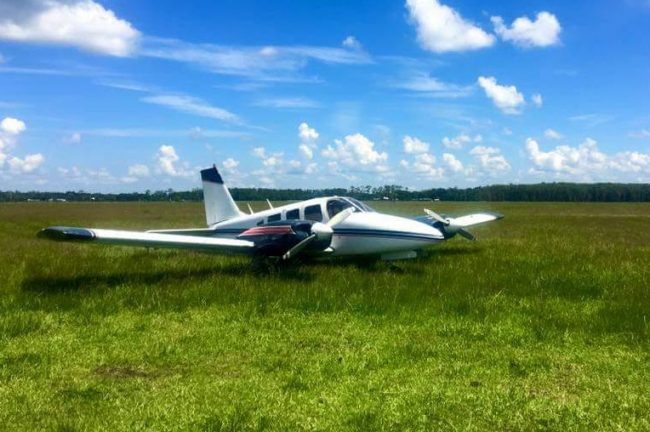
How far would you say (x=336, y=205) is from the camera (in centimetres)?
1509

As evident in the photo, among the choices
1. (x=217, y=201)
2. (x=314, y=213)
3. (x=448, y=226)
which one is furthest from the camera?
(x=217, y=201)

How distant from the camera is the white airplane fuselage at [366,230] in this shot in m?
13.6

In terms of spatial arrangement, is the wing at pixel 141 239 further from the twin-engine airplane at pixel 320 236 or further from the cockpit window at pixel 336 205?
the cockpit window at pixel 336 205

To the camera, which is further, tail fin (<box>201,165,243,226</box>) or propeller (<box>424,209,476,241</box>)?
tail fin (<box>201,165,243,226</box>)

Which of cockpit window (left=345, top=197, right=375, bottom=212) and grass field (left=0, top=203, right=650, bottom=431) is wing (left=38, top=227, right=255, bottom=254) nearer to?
grass field (left=0, top=203, right=650, bottom=431)

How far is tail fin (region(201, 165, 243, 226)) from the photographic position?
18641 millimetres

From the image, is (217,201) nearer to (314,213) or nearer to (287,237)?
(314,213)

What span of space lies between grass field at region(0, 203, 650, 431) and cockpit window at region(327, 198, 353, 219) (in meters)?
2.23

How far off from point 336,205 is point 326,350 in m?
8.12

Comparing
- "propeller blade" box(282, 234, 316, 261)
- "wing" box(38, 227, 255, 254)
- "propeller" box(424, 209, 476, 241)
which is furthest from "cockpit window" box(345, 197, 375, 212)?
"wing" box(38, 227, 255, 254)

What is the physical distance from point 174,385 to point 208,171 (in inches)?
544

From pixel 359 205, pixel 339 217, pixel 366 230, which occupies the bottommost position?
pixel 366 230

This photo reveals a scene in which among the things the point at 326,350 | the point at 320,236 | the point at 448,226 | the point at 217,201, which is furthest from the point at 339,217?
the point at 326,350

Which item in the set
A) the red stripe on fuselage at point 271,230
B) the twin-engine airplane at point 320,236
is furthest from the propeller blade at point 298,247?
the red stripe on fuselage at point 271,230
